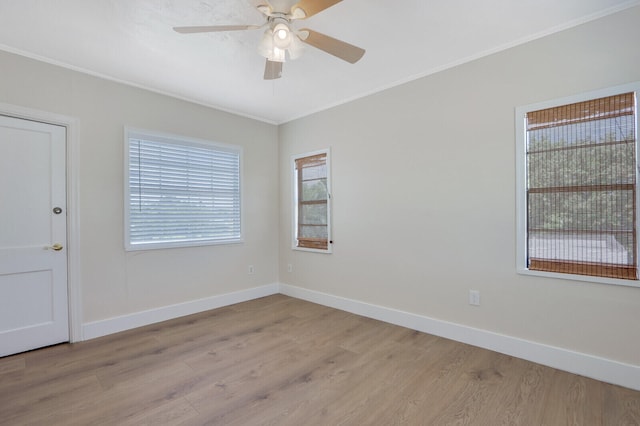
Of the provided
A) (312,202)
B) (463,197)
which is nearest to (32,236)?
(312,202)

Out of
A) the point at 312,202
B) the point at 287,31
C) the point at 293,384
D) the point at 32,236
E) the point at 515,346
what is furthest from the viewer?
the point at 312,202

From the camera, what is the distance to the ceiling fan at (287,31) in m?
1.75

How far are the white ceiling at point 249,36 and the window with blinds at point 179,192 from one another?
73 cm

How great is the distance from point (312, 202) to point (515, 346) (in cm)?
277

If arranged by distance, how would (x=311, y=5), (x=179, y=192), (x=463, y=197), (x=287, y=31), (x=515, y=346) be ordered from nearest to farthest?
1. (x=311, y=5)
2. (x=287, y=31)
3. (x=515, y=346)
4. (x=463, y=197)
5. (x=179, y=192)

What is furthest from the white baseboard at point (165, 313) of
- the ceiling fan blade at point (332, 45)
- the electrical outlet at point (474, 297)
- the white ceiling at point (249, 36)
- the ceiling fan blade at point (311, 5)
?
the ceiling fan blade at point (311, 5)

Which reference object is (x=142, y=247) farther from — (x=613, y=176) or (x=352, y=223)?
(x=613, y=176)

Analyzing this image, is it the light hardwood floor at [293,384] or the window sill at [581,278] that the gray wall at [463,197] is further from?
the light hardwood floor at [293,384]

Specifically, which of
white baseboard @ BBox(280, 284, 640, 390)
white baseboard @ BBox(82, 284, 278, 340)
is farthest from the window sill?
Answer: white baseboard @ BBox(82, 284, 278, 340)

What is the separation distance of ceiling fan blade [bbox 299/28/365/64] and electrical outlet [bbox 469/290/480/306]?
2270 mm

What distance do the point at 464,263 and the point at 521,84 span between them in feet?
5.30

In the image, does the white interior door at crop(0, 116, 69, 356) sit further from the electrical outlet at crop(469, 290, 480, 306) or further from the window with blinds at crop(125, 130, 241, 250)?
the electrical outlet at crop(469, 290, 480, 306)

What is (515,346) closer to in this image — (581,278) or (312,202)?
(581,278)

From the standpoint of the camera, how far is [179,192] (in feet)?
12.3
